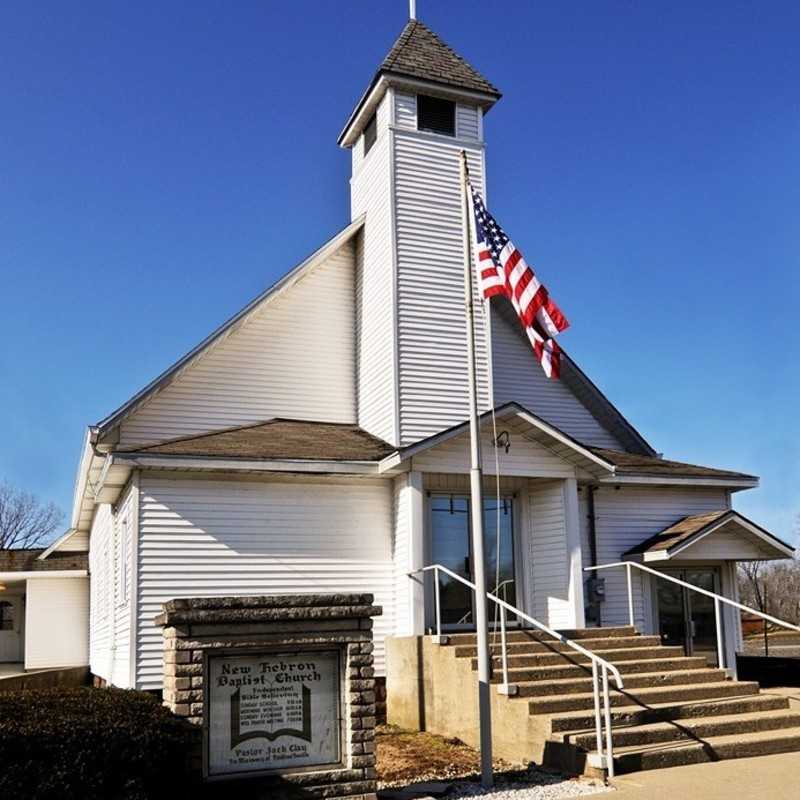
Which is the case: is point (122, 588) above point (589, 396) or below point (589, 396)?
below

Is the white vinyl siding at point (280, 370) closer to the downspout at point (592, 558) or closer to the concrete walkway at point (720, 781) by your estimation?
the downspout at point (592, 558)

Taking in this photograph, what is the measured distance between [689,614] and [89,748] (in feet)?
38.9

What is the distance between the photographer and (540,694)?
1177 centimetres

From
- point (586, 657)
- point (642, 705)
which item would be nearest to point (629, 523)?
point (586, 657)

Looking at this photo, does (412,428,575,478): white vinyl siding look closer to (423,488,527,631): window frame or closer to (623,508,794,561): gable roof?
(423,488,527,631): window frame

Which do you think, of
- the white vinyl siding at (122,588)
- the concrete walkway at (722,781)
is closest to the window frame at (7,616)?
the white vinyl siding at (122,588)

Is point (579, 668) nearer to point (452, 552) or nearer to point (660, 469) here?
point (452, 552)

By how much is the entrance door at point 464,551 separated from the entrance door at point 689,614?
2.84 metres

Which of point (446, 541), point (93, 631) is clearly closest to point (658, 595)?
point (446, 541)

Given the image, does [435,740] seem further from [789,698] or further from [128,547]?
[128,547]

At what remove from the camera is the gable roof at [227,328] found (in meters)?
15.9

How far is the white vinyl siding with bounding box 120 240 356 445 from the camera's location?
17.0 m

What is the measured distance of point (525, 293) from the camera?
11070 millimetres

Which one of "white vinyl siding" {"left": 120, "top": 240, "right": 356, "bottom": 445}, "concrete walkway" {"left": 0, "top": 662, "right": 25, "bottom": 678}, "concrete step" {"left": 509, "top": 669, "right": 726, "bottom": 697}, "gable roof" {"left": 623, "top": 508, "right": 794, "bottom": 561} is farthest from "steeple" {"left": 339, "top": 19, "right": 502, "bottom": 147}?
"concrete walkway" {"left": 0, "top": 662, "right": 25, "bottom": 678}
